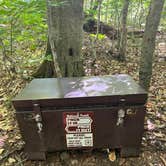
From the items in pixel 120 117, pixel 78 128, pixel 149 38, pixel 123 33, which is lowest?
pixel 78 128

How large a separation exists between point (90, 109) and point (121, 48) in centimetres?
392

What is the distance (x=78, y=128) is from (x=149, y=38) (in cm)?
125

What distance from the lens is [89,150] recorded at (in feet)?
5.96

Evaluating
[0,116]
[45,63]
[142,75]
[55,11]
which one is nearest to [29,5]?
[55,11]

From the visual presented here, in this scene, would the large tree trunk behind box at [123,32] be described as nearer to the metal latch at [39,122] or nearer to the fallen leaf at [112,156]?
the fallen leaf at [112,156]

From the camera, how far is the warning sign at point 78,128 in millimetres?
1598

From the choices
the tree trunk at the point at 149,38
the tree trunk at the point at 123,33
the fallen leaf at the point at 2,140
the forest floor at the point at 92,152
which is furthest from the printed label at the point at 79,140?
the tree trunk at the point at 123,33

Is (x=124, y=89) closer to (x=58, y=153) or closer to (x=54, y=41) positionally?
(x=58, y=153)

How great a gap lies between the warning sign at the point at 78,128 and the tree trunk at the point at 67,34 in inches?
41.7

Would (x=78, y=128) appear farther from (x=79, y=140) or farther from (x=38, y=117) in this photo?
(x=38, y=117)

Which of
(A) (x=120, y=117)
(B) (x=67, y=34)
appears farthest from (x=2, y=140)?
→ (B) (x=67, y=34)

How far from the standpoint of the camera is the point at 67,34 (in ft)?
8.89

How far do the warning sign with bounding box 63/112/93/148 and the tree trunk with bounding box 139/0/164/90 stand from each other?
1.00 m

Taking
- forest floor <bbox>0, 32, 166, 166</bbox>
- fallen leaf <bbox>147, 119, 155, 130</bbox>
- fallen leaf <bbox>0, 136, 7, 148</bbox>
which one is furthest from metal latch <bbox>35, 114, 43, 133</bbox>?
fallen leaf <bbox>147, 119, 155, 130</bbox>
